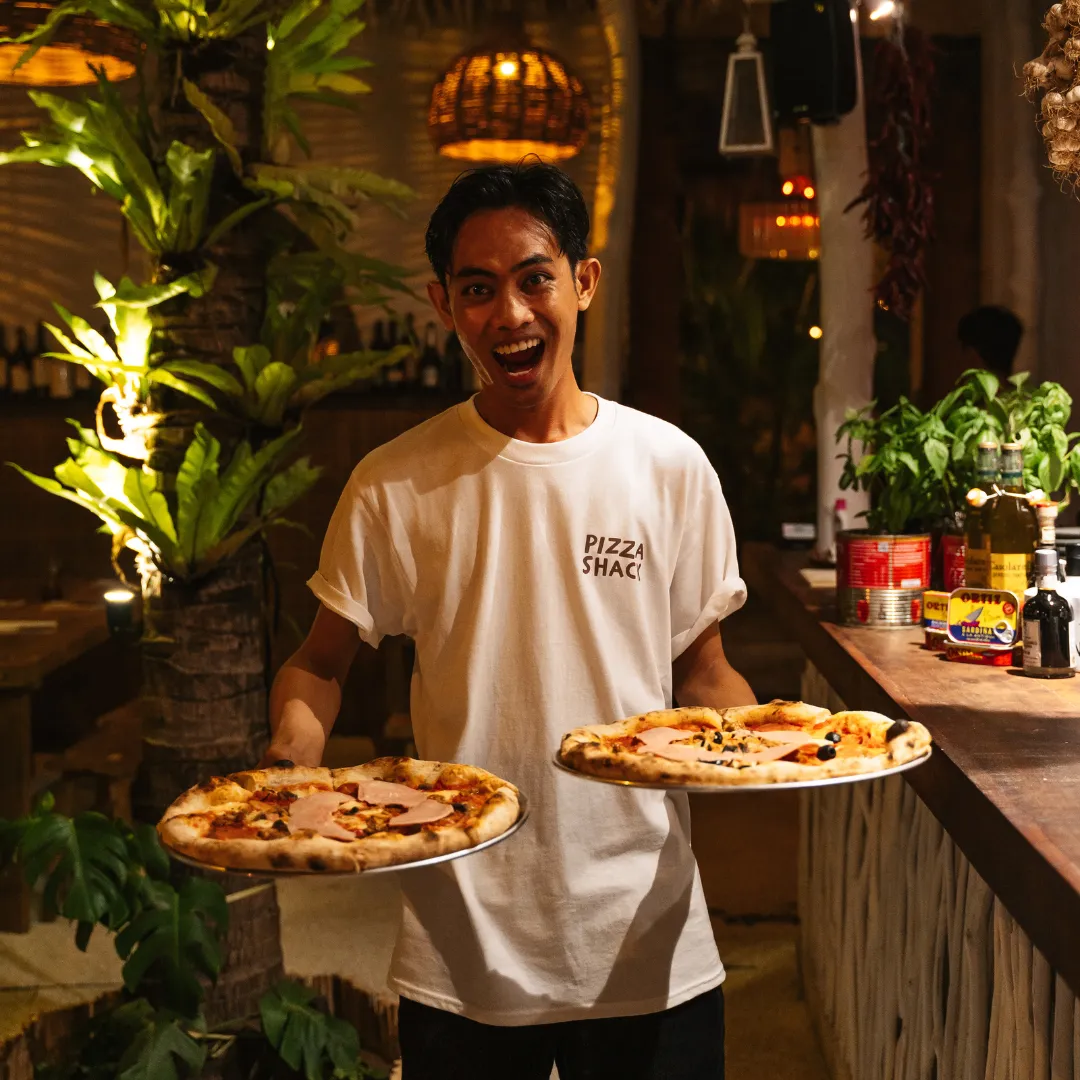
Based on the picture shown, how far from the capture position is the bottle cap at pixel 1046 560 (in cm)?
223

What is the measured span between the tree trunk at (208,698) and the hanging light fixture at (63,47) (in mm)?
1728

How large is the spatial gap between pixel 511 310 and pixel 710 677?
611mm

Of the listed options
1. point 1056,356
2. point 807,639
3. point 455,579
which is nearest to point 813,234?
point 1056,356

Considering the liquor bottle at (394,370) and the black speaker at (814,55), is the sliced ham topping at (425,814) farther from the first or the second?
the liquor bottle at (394,370)

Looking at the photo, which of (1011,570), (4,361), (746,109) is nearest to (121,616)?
(4,361)

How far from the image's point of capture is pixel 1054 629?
230cm

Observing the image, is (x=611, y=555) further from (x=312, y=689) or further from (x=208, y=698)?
(x=208, y=698)

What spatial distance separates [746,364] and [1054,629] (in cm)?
439

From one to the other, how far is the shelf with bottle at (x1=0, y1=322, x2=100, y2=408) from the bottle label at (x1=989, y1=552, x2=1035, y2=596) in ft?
14.8

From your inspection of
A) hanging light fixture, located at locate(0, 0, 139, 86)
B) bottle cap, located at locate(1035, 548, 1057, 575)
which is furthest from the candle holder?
bottle cap, located at locate(1035, 548, 1057, 575)

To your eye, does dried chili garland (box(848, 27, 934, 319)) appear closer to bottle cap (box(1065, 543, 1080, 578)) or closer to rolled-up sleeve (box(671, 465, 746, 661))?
bottle cap (box(1065, 543, 1080, 578))

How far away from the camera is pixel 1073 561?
2.45 metres

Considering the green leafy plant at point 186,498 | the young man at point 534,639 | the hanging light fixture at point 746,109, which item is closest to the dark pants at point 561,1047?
the young man at point 534,639

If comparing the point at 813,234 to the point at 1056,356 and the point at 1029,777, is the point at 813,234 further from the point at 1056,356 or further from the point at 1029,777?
the point at 1029,777
